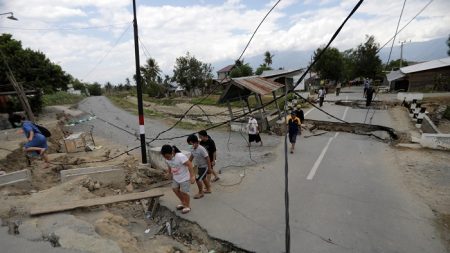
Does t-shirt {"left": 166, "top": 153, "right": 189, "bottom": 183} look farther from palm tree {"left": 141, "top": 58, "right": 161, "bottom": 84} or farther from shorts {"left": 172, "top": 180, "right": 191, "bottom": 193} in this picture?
palm tree {"left": 141, "top": 58, "right": 161, "bottom": 84}

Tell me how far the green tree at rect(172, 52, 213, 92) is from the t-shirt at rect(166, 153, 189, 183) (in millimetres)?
47972

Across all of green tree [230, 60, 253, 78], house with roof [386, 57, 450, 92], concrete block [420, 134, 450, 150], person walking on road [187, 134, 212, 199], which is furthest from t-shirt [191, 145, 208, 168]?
green tree [230, 60, 253, 78]

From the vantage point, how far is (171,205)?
681 cm

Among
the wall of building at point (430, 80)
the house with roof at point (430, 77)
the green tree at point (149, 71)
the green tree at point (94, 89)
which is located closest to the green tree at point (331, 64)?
the house with roof at point (430, 77)

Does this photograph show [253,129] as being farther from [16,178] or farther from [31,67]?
[31,67]

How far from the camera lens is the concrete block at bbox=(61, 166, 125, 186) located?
823 centimetres

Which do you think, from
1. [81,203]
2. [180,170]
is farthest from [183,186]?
[81,203]

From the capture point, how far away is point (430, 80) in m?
30.6

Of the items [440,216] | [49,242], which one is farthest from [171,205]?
[440,216]

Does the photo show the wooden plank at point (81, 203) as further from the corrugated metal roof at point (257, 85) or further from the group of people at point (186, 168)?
the corrugated metal roof at point (257, 85)

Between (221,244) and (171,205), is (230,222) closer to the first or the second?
(221,244)

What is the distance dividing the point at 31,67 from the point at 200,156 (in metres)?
26.2

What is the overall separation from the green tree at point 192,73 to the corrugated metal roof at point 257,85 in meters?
37.3

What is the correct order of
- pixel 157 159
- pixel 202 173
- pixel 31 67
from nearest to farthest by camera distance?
pixel 202 173 < pixel 157 159 < pixel 31 67
